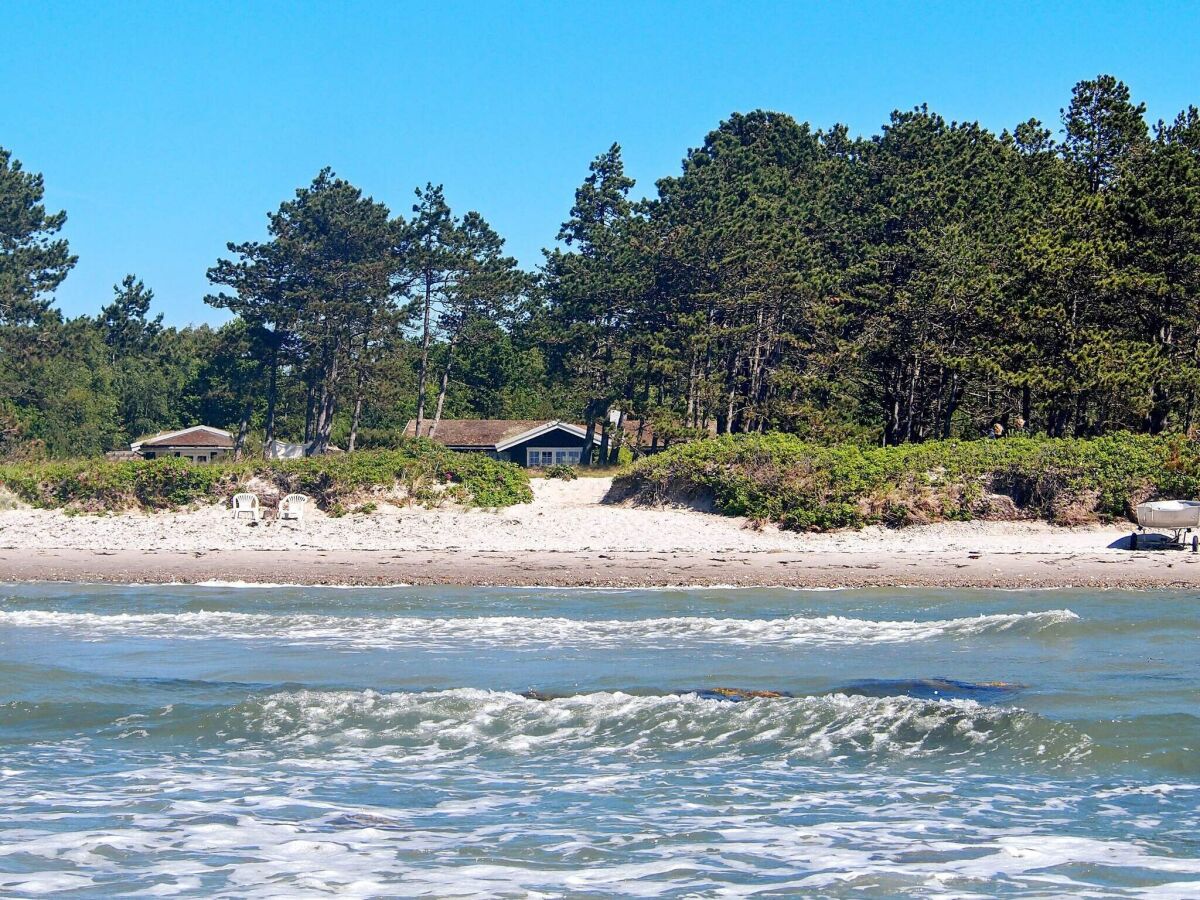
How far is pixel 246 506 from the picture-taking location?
3027 cm

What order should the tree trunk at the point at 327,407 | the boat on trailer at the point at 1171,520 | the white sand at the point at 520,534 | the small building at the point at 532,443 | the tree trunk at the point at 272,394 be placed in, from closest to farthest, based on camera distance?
the boat on trailer at the point at 1171,520, the white sand at the point at 520,534, the small building at the point at 532,443, the tree trunk at the point at 327,407, the tree trunk at the point at 272,394

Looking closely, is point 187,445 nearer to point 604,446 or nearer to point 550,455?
point 550,455

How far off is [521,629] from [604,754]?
267 inches

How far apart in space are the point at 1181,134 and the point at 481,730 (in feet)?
109

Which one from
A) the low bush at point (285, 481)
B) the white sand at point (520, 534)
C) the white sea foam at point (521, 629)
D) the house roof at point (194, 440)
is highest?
the house roof at point (194, 440)

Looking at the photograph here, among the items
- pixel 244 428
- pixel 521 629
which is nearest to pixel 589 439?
pixel 244 428

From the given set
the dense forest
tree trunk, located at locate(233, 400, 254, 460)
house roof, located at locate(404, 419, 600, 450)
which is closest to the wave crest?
A: the dense forest

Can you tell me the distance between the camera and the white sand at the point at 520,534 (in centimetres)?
2667

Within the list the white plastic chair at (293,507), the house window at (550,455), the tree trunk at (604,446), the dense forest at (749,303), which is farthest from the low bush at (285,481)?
the house window at (550,455)

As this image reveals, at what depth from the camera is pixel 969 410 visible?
4084cm

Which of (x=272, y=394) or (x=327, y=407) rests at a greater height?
(x=272, y=394)

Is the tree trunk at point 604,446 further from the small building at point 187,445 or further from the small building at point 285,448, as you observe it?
the small building at point 187,445

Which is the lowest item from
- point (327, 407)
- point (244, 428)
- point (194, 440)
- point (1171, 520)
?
point (1171, 520)

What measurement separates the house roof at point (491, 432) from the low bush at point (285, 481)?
19444 mm
